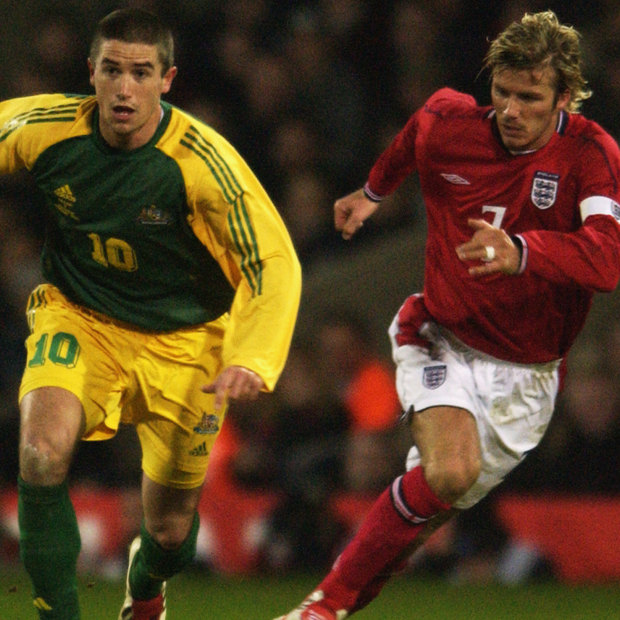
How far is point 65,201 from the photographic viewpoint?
4660 millimetres

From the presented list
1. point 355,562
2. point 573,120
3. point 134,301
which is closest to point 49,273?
point 134,301

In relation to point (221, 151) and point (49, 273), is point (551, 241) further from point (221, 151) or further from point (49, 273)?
point (49, 273)

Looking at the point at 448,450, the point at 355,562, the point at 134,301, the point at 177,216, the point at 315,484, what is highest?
the point at 177,216

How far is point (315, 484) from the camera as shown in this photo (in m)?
7.47

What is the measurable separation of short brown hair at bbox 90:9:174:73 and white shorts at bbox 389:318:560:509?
1370 millimetres

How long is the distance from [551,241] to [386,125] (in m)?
4.76

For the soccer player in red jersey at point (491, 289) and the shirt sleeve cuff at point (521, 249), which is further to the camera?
the soccer player in red jersey at point (491, 289)

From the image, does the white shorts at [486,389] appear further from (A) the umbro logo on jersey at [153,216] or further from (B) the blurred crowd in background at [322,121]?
(B) the blurred crowd in background at [322,121]

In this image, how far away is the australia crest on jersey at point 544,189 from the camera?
4.83m

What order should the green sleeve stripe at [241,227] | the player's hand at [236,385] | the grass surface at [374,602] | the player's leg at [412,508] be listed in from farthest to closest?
the grass surface at [374,602]
the player's leg at [412,508]
the green sleeve stripe at [241,227]
the player's hand at [236,385]

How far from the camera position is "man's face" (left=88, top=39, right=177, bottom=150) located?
454 cm

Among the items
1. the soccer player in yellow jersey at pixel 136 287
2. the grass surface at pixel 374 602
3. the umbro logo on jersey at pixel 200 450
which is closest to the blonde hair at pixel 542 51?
the soccer player in yellow jersey at pixel 136 287

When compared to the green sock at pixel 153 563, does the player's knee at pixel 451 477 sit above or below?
above

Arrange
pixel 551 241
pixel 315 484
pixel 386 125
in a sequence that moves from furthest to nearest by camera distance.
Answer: pixel 386 125 → pixel 315 484 → pixel 551 241
